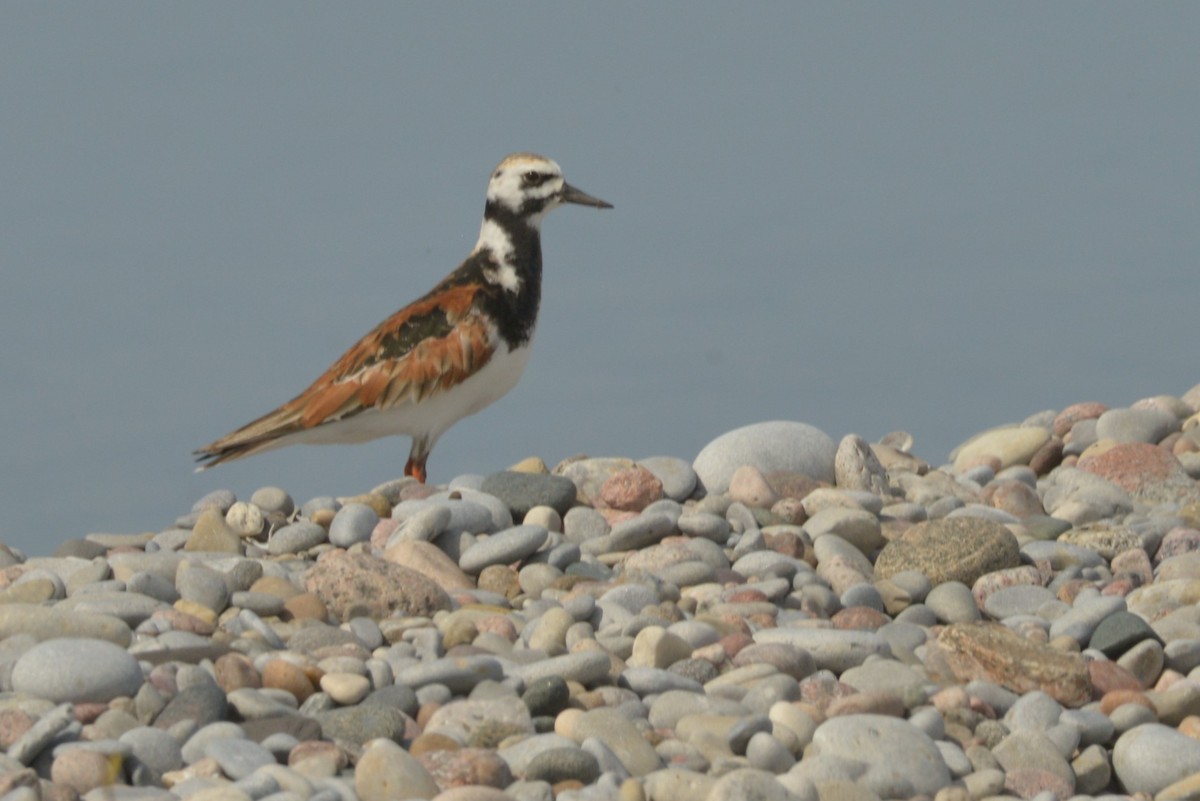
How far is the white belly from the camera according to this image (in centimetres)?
1036

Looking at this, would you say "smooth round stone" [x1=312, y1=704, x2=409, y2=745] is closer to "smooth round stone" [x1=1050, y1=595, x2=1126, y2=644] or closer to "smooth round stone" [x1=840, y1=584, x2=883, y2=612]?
"smooth round stone" [x1=840, y1=584, x2=883, y2=612]

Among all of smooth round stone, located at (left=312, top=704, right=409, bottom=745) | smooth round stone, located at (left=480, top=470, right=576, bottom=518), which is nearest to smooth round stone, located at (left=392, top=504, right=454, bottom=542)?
smooth round stone, located at (left=480, top=470, right=576, bottom=518)

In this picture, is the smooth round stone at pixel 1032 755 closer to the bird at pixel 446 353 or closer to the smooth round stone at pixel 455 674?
the smooth round stone at pixel 455 674

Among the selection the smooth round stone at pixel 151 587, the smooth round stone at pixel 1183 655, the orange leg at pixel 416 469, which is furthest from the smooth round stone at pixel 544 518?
the smooth round stone at pixel 1183 655

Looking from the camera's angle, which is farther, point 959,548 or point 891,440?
point 891,440

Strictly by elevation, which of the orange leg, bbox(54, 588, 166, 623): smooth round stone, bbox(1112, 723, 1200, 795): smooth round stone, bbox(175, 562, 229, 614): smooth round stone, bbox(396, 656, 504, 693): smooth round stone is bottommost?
bbox(1112, 723, 1200, 795): smooth round stone

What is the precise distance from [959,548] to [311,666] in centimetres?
364

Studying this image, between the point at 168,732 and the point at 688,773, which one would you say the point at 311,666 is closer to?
the point at 168,732

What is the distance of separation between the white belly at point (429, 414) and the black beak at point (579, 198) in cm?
94

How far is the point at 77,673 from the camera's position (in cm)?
616

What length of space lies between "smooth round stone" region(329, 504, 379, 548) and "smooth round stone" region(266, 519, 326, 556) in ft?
0.32

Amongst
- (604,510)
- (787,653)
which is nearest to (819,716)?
(787,653)

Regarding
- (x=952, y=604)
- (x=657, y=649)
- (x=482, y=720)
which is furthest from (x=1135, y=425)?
(x=482, y=720)

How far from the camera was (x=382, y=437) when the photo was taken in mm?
10641
